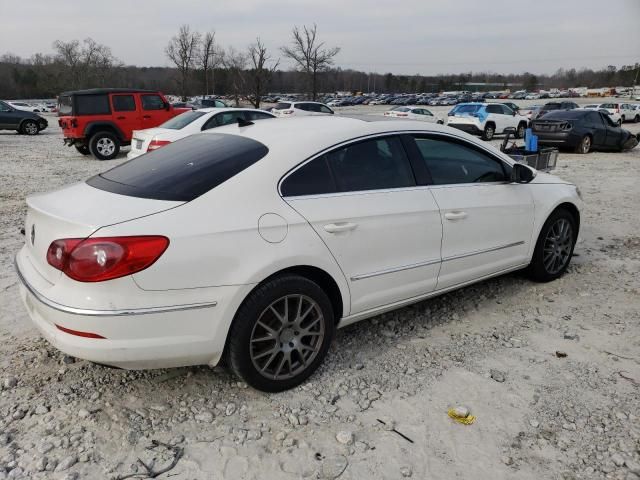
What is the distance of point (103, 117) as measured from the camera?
542 inches

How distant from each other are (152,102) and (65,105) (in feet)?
7.54

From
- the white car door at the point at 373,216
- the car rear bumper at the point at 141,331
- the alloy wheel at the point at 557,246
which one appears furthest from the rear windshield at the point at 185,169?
the alloy wheel at the point at 557,246

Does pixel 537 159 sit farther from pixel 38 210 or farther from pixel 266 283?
pixel 38 210

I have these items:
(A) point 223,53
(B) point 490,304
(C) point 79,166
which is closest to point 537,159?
(B) point 490,304

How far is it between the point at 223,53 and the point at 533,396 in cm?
5716

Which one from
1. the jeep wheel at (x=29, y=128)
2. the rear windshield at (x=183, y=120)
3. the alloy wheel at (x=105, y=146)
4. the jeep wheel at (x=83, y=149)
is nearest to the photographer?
the rear windshield at (x=183, y=120)

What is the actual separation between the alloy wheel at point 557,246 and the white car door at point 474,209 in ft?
1.45

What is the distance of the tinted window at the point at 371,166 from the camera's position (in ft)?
10.3

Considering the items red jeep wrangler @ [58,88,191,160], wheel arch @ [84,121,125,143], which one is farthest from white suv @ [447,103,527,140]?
wheel arch @ [84,121,125,143]

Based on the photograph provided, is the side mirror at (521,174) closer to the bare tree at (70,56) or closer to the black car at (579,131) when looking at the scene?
the black car at (579,131)

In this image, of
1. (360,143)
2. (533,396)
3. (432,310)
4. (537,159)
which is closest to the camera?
(533,396)

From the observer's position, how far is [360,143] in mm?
3295

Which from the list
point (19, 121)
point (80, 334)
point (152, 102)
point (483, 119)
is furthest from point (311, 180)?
point (19, 121)

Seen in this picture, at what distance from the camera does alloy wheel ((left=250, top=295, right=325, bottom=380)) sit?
2.82 m
